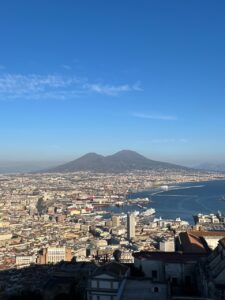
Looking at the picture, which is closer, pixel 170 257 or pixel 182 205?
pixel 170 257

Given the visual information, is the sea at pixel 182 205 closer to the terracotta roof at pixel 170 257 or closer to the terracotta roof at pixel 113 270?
the terracotta roof at pixel 170 257

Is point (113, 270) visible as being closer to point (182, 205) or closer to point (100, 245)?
point (100, 245)

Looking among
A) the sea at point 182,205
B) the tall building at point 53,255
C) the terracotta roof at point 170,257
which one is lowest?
the tall building at point 53,255

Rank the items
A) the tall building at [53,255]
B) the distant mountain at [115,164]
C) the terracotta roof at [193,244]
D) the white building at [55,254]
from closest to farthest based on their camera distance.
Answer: the terracotta roof at [193,244]
the tall building at [53,255]
the white building at [55,254]
the distant mountain at [115,164]

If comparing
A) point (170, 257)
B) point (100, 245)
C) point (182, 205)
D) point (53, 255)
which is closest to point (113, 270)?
point (170, 257)

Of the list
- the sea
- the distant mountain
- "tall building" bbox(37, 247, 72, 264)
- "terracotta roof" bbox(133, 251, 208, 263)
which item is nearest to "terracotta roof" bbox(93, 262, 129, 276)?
"terracotta roof" bbox(133, 251, 208, 263)

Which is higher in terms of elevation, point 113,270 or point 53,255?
point 113,270

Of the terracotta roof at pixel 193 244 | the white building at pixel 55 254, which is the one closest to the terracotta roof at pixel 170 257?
the terracotta roof at pixel 193 244

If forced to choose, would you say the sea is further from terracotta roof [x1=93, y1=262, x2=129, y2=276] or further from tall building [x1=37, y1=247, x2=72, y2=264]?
terracotta roof [x1=93, y1=262, x2=129, y2=276]

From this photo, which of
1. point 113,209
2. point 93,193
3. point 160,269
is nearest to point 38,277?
point 160,269
